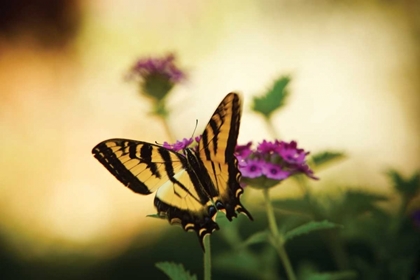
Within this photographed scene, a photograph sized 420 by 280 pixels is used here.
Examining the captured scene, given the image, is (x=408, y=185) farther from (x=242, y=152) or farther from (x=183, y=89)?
(x=183, y=89)

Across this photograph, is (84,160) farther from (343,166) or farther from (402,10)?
(402,10)

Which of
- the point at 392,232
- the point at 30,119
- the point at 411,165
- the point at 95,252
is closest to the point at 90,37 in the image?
the point at 30,119

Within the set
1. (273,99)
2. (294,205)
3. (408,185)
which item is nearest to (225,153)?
(273,99)

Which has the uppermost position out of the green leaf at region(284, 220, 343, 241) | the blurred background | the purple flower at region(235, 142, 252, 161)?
the blurred background

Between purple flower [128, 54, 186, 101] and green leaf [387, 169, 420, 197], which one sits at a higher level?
purple flower [128, 54, 186, 101]

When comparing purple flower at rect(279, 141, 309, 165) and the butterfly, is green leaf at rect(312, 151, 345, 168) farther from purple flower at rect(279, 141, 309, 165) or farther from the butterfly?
the butterfly

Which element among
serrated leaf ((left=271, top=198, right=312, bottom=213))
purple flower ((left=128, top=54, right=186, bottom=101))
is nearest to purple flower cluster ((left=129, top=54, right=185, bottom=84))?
purple flower ((left=128, top=54, right=186, bottom=101))

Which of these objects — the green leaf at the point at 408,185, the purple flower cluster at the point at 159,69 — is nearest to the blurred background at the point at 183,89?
the purple flower cluster at the point at 159,69
